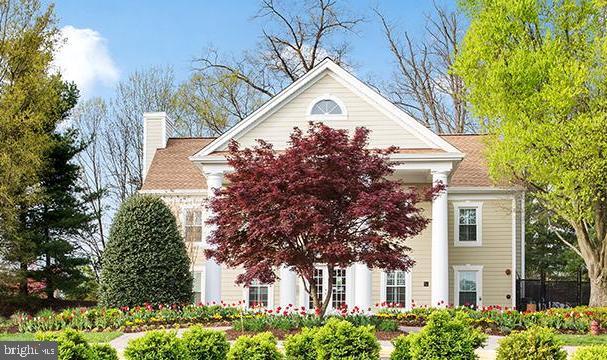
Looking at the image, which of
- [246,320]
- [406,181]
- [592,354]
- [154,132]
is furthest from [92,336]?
[154,132]

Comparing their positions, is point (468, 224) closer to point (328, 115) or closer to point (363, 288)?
point (363, 288)

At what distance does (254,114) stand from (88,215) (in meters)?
10.4

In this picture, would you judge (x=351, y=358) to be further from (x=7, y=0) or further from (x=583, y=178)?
(x=7, y=0)

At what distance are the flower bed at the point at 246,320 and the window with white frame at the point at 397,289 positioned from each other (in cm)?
593

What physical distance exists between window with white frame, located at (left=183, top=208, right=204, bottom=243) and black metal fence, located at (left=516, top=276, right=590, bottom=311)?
11.3 metres

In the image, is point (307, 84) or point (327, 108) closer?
point (307, 84)

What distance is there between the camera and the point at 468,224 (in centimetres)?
2845

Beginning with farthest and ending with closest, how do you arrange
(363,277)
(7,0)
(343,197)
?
(7,0), (363,277), (343,197)

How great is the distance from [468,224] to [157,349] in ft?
59.3

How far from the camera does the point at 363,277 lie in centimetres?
2591

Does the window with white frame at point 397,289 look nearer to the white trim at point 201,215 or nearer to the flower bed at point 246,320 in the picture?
the flower bed at point 246,320

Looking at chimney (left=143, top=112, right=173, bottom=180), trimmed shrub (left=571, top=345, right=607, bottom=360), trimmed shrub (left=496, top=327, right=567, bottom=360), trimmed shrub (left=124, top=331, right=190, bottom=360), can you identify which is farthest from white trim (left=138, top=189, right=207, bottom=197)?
trimmed shrub (left=571, top=345, right=607, bottom=360)

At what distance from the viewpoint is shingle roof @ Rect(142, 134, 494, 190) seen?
2892cm

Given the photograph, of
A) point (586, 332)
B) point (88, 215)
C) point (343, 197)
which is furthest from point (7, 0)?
point (586, 332)
